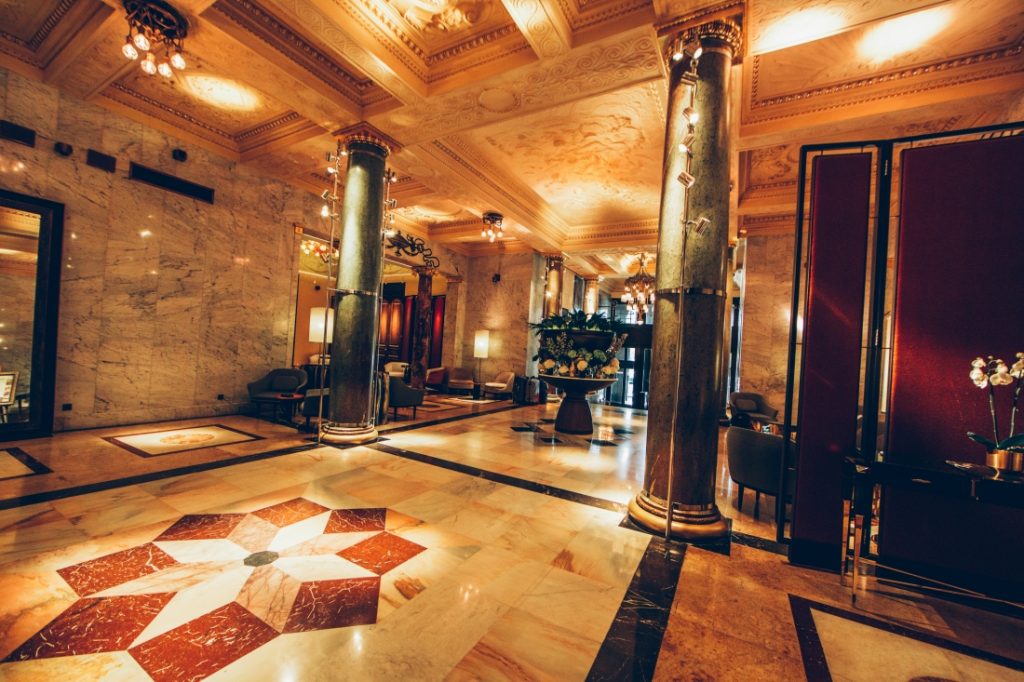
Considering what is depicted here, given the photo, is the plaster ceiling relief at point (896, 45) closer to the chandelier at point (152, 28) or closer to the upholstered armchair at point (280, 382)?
the chandelier at point (152, 28)

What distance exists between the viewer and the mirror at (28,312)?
450 centimetres

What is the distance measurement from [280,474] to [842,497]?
13.8 feet

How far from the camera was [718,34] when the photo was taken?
9.84ft

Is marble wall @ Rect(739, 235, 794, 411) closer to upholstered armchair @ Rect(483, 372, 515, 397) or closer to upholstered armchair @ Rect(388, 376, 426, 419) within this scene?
upholstered armchair @ Rect(483, 372, 515, 397)

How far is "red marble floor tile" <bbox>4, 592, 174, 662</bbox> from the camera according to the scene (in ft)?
4.89

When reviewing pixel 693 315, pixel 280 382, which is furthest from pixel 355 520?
pixel 280 382

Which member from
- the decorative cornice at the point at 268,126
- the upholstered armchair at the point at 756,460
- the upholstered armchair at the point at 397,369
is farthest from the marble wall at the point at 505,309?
the upholstered armchair at the point at 756,460

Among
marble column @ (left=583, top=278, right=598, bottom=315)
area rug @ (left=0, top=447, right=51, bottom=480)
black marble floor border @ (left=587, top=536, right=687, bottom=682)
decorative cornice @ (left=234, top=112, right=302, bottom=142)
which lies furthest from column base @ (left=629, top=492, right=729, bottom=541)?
marble column @ (left=583, top=278, right=598, bottom=315)

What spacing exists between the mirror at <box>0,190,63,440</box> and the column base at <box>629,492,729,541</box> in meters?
6.49

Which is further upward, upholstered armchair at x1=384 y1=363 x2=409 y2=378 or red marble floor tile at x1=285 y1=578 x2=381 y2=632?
upholstered armchair at x1=384 y1=363 x2=409 y2=378

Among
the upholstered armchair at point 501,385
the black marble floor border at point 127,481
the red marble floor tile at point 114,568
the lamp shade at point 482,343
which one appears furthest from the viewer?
the lamp shade at point 482,343

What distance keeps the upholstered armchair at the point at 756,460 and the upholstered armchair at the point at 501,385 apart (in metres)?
6.49

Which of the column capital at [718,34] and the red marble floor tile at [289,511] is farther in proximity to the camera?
the column capital at [718,34]

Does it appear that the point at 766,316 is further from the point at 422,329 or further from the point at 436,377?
the point at 422,329
